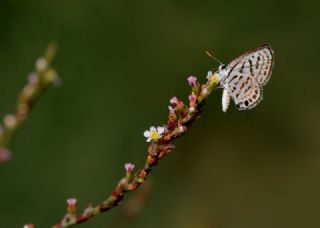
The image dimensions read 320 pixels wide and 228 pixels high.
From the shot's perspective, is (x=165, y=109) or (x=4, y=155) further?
(x=165, y=109)

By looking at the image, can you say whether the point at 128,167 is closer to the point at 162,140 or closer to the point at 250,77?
the point at 162,140

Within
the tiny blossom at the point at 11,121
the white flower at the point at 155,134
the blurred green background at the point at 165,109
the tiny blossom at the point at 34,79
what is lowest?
the tiny blossom at the point at 11,121

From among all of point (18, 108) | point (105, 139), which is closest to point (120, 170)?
point (105, 139)

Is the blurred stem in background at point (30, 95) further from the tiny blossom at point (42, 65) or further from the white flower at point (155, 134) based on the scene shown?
the white flower at point (155, 134)

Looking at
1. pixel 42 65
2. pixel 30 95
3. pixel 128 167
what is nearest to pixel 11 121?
pixel 30 95

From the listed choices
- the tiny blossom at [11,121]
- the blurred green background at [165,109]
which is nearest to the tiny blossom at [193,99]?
the tiny blossom at [11,121]

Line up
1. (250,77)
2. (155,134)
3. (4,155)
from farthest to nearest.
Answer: (250,77)
(155,134)
(4,155)

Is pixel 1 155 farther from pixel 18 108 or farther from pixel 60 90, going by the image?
pixel 60 90
